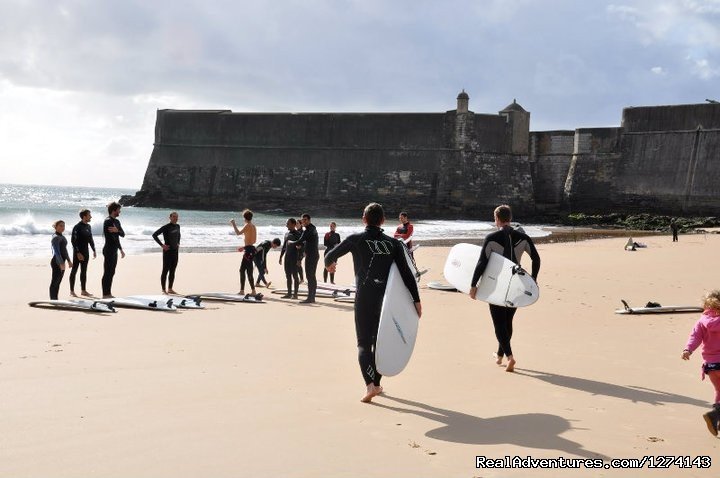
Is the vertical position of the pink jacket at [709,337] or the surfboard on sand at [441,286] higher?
the pink jacket at [709,337]

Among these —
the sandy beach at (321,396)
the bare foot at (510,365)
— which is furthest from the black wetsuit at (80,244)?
the bare foot at (510,365)

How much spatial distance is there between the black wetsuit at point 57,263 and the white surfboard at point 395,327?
18.0 feet

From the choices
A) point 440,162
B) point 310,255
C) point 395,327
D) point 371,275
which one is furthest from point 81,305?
point 440,162

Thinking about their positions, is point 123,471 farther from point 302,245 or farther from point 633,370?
point 302,245

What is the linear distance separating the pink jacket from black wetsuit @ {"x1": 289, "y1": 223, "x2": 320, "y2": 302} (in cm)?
607

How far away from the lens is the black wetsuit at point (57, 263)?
9031 mm

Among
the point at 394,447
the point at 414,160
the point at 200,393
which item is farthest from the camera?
the point at 414,160

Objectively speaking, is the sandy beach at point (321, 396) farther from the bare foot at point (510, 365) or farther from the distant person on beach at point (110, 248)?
the distant person on beach at point (110, 248)

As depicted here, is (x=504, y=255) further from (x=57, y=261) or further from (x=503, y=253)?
(x=57, y=261)

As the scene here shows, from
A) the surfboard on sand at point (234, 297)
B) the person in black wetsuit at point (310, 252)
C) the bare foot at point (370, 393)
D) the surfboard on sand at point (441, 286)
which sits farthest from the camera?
the surfboard on sand at point (441, 286)

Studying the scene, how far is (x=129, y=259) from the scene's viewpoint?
15.5 m

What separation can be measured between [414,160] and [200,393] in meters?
37.7

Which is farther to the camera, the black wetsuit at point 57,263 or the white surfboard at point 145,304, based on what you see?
the black wetsuit at point 57,263

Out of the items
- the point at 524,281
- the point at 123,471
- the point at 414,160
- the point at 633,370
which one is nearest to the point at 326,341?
the point at 524,281
